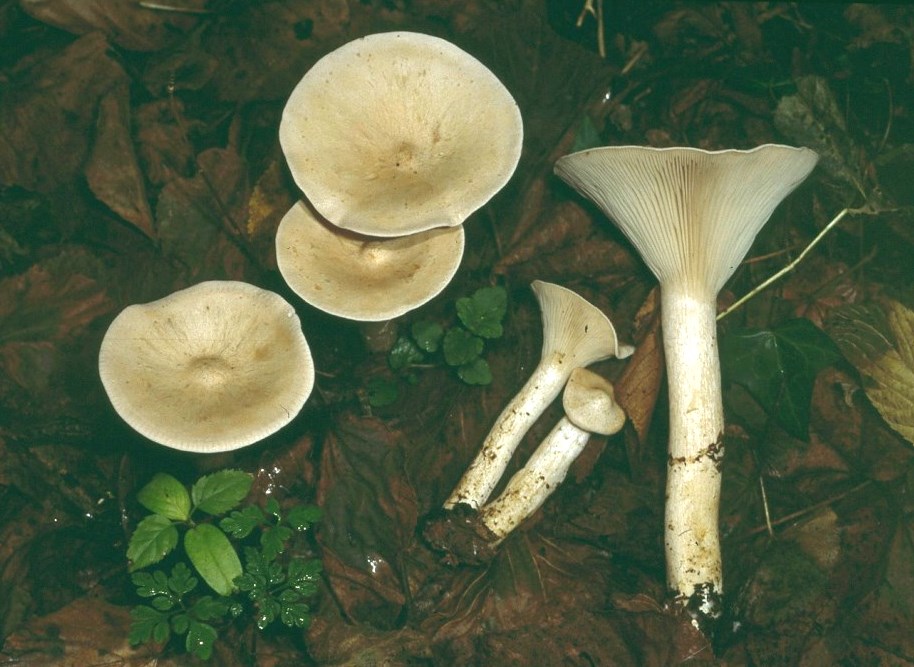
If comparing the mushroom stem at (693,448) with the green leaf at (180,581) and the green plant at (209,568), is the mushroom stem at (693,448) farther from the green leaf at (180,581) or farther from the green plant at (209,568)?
the green leaf at (180,581)

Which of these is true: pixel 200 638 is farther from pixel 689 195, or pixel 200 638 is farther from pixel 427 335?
pixel 689 195

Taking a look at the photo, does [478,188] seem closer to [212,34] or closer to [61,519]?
[212,34]

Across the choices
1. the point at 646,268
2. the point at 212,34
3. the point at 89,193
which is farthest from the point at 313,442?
the point at 212,34

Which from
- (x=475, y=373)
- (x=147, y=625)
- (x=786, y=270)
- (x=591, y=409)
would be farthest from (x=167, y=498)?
(x=786, y=270)

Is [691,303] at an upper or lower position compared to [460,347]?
upper

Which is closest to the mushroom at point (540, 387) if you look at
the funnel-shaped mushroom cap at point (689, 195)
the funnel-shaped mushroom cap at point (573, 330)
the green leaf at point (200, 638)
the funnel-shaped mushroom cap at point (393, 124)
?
the funnel-shaped mushroom cap at point (573, 330)

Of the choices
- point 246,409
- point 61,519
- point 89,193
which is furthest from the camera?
point 89,193
